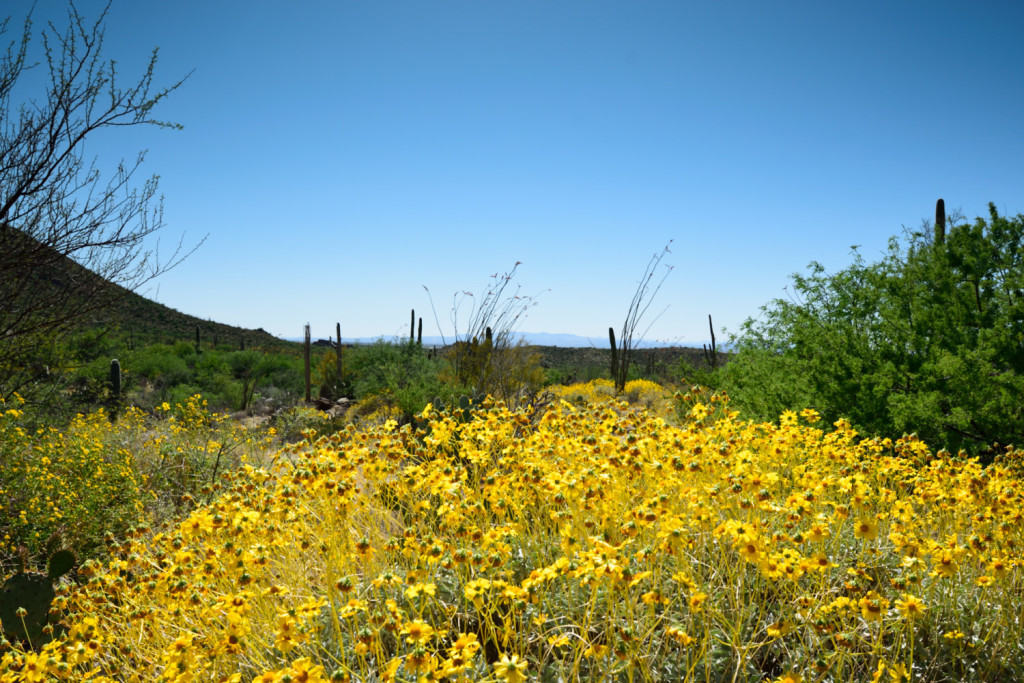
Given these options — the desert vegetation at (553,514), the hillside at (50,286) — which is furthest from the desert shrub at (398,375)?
the hillside at (50,286)

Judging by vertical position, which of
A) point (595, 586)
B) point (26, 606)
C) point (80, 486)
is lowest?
point (26, 606)

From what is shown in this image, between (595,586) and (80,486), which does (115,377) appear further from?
(595,586)

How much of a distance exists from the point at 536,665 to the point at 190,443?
22.2 feet

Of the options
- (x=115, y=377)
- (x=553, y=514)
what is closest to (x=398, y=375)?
(x=115, y=377)

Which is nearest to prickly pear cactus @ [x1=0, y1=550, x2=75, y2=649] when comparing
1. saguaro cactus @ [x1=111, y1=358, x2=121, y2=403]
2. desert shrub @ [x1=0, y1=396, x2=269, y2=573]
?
desert shrub @ [x1=0, y1=396, x2=269, y2=573]

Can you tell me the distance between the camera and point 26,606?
9.97ft

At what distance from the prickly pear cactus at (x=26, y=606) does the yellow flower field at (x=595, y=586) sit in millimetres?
157

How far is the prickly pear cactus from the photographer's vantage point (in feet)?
9.76

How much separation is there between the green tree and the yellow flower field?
2029 mm

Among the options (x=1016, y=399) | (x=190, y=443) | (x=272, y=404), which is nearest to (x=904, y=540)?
(x=1016, y=399)

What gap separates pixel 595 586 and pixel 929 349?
506 centimetres

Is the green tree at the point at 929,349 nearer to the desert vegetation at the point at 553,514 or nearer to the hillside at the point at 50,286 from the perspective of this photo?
the desert vegetation at the point at 553,514

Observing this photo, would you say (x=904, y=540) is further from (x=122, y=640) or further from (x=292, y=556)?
(x=122, y=640)

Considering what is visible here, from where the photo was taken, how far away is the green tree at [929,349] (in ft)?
17.0
